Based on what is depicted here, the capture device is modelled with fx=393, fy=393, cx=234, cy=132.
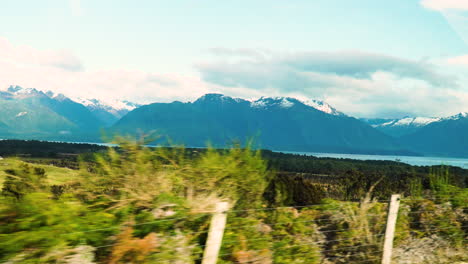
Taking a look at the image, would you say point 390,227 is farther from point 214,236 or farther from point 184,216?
point 184,216

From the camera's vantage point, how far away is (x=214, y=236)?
419 cm

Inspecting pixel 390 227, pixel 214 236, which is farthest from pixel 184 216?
pixel 390 227

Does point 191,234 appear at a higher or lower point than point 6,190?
lower

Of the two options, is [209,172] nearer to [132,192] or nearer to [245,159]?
[245,159]

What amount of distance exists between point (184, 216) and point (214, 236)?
0.55 metres

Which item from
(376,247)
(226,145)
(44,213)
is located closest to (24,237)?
(44,213)

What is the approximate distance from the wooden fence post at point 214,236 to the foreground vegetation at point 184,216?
16 centimetres

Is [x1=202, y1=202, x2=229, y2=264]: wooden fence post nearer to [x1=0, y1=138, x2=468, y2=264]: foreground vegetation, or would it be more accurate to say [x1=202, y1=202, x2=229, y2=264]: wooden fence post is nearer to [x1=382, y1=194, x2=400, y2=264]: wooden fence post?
[x1=0, y1=138, x2=468, y2=264]: foreground vegetation

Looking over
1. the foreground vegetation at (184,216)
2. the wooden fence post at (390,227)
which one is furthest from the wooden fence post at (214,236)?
the wooden fence post at (390,227)

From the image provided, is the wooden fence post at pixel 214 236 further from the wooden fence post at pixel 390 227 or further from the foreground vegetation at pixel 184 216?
the wooden fence post at pixel 390 227

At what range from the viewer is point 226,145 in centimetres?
626

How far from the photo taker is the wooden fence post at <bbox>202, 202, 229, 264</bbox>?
164 inches

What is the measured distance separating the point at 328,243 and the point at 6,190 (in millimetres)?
4383

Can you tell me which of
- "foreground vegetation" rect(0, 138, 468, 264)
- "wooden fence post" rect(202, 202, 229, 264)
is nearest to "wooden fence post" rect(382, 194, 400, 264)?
"foreground vegetation" rect(0, 138, 468, 264)
